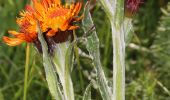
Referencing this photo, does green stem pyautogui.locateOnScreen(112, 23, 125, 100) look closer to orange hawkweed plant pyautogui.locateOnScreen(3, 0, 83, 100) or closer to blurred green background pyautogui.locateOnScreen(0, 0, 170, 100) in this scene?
orange hawkweed plant pyautogui.locateOnScreen(3, 0, 83, 100)

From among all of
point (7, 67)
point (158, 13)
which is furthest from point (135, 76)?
point (7, 67)

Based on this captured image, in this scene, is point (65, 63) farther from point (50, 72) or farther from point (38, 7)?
point (38, 7)

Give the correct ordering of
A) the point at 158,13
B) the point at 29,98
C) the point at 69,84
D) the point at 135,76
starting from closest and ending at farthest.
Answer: the point at 69,84
the point at 29,98
the point at 135,76
the point at 158,13

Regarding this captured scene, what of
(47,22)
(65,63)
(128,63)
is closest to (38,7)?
(47,22)

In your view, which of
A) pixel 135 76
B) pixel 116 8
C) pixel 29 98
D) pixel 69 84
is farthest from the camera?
pixel 135 76

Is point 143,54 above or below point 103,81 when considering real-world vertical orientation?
below

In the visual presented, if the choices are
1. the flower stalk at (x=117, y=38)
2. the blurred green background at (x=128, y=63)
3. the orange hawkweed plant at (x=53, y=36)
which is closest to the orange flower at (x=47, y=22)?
the orange hawkweed plant at (x=53, y=36)

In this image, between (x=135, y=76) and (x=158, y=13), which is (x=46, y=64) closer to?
(x=135, y=76)

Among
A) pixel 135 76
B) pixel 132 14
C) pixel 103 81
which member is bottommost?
pixel 135 76
